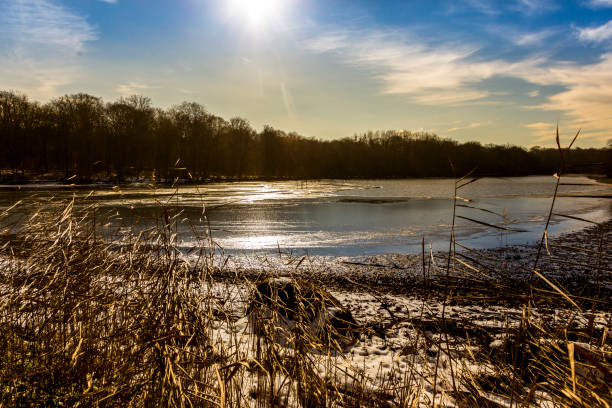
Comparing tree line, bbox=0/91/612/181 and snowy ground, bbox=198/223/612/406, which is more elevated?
tree line, bbox=0/91/612/181

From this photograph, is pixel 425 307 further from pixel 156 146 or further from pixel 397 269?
pixel 156 146

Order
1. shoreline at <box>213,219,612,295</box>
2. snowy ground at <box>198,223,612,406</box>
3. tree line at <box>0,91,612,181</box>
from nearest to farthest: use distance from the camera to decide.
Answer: snowy ground at <box>198,223,612,406</box> → shoreline at <box>213,219,612,295</box> → tree line at <box>0,91,612,181</box>

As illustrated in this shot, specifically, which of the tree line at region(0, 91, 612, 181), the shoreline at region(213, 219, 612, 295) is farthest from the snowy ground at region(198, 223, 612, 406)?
the tree line at region(0, 91, 612, 181)

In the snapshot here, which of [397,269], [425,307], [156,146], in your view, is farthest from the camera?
[156,146]

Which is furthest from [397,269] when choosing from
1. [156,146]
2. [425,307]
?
[156,146]

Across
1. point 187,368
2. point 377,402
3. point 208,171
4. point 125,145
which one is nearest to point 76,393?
point 187,368

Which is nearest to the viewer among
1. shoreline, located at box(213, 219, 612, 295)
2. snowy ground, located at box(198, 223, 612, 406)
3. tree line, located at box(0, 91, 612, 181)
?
snowy ground, located at box(198, 223, 612, 406)

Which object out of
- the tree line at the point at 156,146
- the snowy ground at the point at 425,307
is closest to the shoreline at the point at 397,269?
the snowy ground at the point at 425,307

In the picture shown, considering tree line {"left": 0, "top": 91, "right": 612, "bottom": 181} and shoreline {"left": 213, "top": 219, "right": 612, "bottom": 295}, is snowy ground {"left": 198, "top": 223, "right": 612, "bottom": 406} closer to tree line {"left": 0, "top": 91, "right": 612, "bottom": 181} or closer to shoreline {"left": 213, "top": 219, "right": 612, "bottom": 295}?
shoreline {"left": 213, "top": 219, "right": 612, "bottom": 295}

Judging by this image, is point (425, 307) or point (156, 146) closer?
point (425, 307)

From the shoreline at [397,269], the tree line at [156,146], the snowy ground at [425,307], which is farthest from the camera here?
the tree line at [156,146]

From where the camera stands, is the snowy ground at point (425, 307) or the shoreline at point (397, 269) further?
the shoreline at point (397, 269)

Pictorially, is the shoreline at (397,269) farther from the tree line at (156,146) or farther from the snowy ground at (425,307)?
the tree line at (156,146)

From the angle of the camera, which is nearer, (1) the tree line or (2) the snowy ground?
(2) the snowy ground
